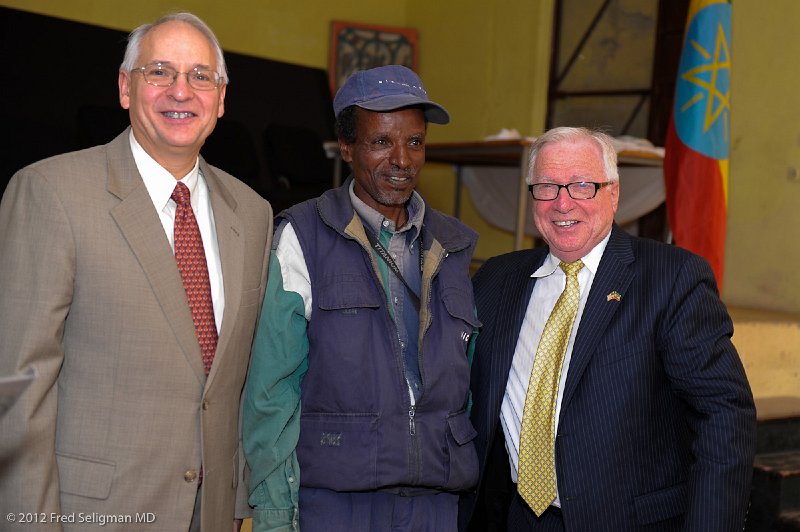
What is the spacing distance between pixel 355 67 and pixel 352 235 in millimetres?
6897

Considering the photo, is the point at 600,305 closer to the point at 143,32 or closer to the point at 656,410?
the point at 656,410

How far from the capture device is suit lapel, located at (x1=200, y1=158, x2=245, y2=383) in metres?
1.74

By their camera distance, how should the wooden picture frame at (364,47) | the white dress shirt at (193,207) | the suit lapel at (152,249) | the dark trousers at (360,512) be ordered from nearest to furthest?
the suit lapel at (152,249)
the white dress shirt at (193,207)
the dark trousers at (360,512)
the wooden picture frame at (364,47)

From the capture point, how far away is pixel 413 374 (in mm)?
1920

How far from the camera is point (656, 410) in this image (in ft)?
6.56

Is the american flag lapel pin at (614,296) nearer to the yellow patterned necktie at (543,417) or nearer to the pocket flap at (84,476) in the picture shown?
the yellow patterned necktie at (543,417)

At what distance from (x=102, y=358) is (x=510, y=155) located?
4423 millimetres

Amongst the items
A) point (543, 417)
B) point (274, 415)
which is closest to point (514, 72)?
point (543, 417)

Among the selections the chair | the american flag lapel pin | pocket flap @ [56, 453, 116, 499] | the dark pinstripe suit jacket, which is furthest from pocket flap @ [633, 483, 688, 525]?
the chair

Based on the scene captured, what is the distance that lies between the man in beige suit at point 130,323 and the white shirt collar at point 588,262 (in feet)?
2.47

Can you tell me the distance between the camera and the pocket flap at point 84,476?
5.22 feet

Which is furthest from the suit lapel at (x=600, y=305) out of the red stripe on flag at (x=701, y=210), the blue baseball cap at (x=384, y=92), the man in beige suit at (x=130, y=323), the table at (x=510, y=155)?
the red stripe on flag at (x=701, y=210)

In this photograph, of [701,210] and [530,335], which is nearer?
[530,335]

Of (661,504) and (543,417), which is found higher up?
(543,417)
